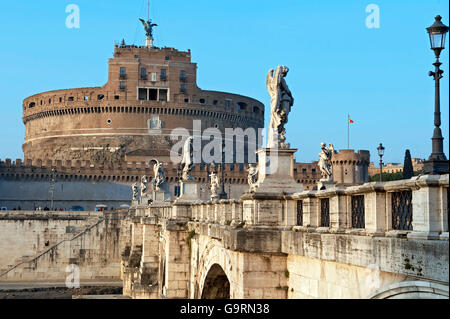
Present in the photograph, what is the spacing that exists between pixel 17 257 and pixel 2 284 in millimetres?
5133

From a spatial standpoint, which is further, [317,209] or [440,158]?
[317,209]

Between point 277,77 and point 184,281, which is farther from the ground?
point 277,77

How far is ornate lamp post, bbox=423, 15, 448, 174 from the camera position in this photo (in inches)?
312

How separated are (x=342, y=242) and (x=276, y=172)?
3.37 m

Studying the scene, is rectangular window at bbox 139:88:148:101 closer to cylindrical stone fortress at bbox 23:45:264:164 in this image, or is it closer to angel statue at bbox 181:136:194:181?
cylindrical stone fortress at bbox 23:45:264:164

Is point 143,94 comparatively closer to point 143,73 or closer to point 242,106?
point 143,73

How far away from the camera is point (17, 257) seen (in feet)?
157

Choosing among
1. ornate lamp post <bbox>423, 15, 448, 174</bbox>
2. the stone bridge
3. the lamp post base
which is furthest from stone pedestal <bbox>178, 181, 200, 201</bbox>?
the lamp post base

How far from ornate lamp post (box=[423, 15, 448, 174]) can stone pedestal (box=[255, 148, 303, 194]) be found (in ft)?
8.69

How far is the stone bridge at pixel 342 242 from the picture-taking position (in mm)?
6027

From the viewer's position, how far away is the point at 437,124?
9.20m
